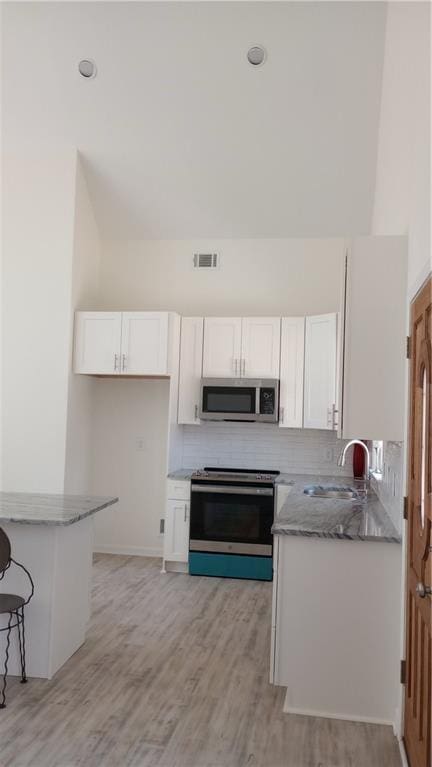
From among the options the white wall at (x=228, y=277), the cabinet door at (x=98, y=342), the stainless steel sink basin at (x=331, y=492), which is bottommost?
the stainless steel sink basin at (x=331, y=492)

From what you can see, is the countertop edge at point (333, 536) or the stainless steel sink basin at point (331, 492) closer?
the countertop edge at point (333, 536)

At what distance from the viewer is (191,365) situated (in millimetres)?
5566

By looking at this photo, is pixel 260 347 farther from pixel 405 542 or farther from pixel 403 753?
pixel 403 753

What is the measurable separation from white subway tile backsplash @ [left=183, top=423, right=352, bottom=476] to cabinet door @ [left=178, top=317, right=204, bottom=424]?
1.22 ft

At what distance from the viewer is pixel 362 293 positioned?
302cm

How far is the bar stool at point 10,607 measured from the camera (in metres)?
2.89

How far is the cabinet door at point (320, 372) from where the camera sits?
16.4 feet

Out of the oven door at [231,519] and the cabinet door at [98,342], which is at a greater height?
the cabinet door at [98,342]

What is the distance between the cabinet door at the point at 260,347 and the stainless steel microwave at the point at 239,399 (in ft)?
0.33

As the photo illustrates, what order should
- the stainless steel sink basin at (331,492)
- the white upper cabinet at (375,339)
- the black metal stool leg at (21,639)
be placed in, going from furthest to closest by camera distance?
the stainless steel sink basin at (331,492)
the black metal stool leg at (21,639)
the white upper cabinet at (375,339)

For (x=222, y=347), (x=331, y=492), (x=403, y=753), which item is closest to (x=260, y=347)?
(x=222, y=347)

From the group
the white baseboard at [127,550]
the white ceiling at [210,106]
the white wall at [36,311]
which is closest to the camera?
the white ceiling at [210,106]

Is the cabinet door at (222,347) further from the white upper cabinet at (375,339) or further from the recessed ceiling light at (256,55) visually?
→ the white upper cabinet at (375,339)

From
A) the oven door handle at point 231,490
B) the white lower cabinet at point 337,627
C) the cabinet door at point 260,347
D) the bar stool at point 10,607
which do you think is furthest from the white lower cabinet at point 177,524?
the white lower cabinet at point 337,627
